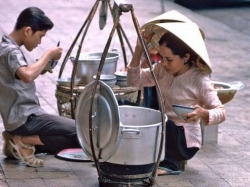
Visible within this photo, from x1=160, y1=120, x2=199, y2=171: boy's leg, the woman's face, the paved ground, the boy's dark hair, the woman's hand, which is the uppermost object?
the boy's dark hair

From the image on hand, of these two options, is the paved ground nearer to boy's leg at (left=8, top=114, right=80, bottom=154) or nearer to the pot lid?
boy's leg at (left=8, top=114, right=80, bottom=154)

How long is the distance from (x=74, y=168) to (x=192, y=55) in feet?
3.71

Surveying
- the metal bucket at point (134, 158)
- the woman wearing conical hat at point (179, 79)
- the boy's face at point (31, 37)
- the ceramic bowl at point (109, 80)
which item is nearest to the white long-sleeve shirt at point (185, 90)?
the woman wearing conical hat at point (179, 79)

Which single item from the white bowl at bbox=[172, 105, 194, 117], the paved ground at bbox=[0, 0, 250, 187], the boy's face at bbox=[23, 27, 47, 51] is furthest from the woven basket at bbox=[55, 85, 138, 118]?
the white bowl at bbox=[172, 105, 194, 117]

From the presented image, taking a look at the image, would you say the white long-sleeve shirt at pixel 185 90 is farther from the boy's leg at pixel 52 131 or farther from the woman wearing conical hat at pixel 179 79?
the boy's leg at pixel 52 131

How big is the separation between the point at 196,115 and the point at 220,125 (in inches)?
76.7

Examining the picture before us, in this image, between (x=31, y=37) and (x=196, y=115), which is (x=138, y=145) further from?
(x=31, y=37)

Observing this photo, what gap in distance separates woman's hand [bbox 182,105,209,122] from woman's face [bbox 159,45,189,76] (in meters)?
0.40

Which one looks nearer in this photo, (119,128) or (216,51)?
(119,128)

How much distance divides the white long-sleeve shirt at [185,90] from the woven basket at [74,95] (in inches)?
17.1

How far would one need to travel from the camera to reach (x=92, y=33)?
408 inches

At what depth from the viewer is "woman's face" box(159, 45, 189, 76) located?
4.80 meters

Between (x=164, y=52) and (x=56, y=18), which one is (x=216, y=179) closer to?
(x=164, y=52)

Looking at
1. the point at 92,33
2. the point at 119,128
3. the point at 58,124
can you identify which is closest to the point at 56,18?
the point at 92,33
